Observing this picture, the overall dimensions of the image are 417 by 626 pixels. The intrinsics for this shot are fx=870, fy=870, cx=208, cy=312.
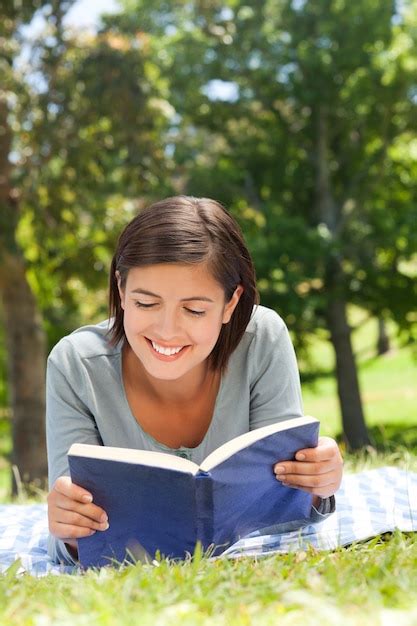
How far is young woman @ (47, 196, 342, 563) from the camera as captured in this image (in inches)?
98.1

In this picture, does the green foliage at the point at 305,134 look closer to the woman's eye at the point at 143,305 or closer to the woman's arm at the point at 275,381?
the woman's arm at the point at 275,381

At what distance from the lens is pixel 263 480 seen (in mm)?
2391

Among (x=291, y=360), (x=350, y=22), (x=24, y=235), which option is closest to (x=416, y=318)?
(x=350, y=22)

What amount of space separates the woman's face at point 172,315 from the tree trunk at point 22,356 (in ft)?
22.7

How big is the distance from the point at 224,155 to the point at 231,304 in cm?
1120

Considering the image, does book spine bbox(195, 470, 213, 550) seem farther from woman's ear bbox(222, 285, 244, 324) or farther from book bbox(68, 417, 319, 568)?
woman's ear bbox(222, 285, 244, 324)

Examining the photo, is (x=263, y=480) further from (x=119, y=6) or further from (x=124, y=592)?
(x=119, y=6)

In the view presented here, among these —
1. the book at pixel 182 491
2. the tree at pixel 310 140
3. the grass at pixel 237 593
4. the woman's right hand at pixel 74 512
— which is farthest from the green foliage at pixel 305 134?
the grass at pixel 237 593

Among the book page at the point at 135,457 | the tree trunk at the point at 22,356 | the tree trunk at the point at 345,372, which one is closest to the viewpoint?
the book page at the point at 135,457

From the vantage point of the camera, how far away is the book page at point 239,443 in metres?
2.18

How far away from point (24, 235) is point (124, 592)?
900 centimetres

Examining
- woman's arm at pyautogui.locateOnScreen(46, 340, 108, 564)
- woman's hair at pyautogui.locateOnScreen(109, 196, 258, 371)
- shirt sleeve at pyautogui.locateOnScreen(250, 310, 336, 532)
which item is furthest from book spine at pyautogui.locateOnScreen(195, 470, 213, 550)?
woman's hair at pyautogui.locateOnScreen(109, 196, 258, 371)

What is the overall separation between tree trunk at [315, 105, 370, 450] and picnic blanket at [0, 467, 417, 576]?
9.47m

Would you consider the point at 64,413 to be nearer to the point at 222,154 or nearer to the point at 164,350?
the point at 164,350
